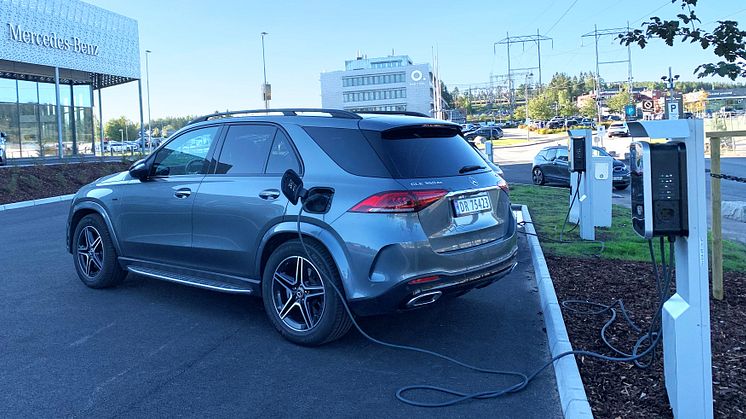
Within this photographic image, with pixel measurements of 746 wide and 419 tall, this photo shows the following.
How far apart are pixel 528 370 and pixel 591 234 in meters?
5.36

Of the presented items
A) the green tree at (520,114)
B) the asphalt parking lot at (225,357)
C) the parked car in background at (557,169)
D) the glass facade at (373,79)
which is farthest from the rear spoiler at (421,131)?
the glass facade at (373,79)

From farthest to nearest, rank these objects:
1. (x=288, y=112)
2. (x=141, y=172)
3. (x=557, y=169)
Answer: (x=557, y=169), (x=141, y=172), (x=288, y=112)

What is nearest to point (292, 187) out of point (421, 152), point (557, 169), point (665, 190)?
point (421, 152)

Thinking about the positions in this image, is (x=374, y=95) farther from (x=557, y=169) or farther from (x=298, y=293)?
(x=298, y=293)

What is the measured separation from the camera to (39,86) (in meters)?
37.2

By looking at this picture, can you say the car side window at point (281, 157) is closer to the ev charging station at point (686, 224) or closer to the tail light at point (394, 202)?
the tail light at point (394, 202)

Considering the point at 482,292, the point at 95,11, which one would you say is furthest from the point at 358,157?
the point at 95,11

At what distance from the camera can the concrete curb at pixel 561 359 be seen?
347cm

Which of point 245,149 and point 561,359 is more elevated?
point 245,149

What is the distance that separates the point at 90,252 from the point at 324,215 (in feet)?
11.0

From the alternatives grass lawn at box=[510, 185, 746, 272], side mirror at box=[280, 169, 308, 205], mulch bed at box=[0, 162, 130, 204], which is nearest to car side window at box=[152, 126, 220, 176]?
side mirror at box=[280, 169, 308, 205]

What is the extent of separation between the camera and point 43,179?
20.0m

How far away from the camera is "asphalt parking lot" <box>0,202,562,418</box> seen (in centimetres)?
380

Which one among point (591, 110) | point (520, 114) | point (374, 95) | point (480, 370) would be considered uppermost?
point (374, 95)
